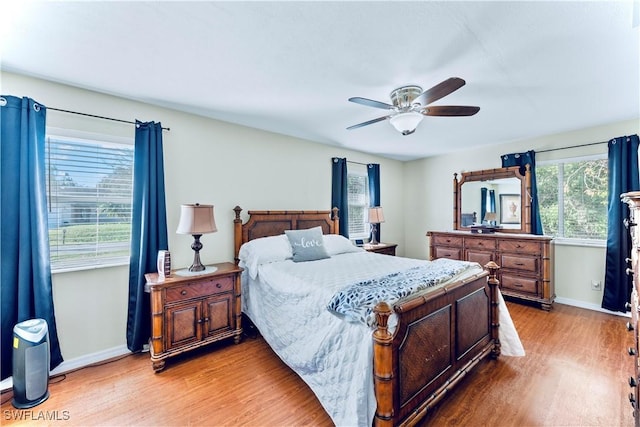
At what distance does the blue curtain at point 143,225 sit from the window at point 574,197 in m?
5.03

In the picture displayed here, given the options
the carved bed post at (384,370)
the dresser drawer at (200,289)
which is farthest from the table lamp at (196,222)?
the carved bed post at (384,370)

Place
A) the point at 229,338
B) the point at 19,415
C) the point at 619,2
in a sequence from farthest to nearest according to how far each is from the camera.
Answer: the point at 229,338 < the point at 19,415 < the point at 619,2

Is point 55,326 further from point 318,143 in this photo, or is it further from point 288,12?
point 318,143

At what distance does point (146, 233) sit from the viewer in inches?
103

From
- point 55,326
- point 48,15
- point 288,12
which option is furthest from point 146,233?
point 288,12

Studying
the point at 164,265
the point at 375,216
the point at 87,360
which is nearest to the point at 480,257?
the point at 375,216

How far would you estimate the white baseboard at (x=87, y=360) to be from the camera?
230cm

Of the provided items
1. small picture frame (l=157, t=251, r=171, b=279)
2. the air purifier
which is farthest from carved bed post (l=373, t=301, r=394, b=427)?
the air purifier

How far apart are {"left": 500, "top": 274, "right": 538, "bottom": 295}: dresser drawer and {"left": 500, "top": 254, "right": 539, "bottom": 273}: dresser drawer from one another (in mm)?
140

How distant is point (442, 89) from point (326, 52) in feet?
2.67

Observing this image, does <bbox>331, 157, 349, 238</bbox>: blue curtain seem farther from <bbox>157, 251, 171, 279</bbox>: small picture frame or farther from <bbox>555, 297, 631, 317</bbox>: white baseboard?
<bbox>555, 297, 631, 317</bbox>: white baseboard

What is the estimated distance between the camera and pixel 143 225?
2.60 metres

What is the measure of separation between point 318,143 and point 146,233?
8.70ft

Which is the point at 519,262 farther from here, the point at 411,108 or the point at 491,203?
the point at 411,108
